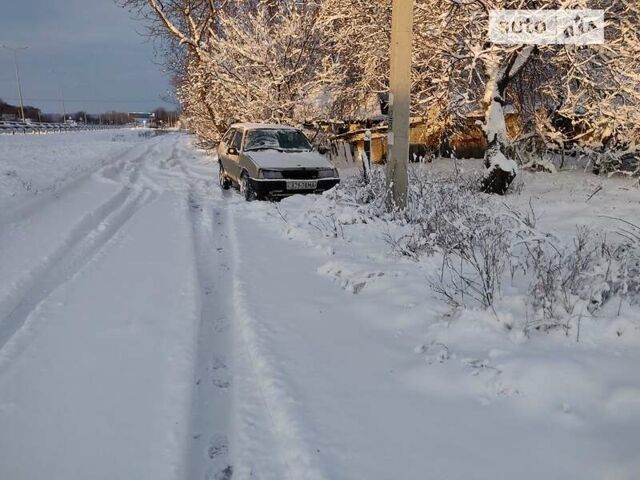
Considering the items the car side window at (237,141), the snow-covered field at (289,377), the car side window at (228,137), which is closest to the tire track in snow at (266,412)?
the snow-covered field at (289,377)

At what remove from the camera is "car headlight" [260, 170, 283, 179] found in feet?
30.7

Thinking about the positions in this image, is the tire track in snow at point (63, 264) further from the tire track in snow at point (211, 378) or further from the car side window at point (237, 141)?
the car side window at point (237, 141)

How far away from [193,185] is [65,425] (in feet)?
34.9

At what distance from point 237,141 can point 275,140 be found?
1.02 meters

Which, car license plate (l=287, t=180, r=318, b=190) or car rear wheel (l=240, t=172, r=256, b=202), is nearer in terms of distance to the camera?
car license plate (l=287, t=180, r=318, b=190)

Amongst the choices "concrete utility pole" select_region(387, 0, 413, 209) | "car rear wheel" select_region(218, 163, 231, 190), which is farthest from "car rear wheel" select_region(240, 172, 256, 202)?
"concrete utility pole" select_region(387, 0, 413, 209)

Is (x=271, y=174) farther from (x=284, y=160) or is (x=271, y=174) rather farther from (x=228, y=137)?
(x=228, y=137)

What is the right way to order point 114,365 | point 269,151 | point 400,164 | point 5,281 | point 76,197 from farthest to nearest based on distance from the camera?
point 269,151, point 76,197, point 400,164, point 5,281, point 114,365

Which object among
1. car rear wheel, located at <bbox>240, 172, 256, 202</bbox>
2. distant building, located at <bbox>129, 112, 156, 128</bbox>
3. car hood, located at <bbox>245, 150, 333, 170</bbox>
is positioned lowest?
car rear wheel, located at <bbox>240, 172, 256, 202</bbox>

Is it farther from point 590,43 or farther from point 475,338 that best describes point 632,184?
point 475,338

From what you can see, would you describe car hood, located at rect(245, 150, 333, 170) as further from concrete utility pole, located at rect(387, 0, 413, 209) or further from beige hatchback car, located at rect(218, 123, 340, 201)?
concrete utility pole, located at rect(387, 0, 413, 209)

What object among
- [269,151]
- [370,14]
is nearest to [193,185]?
[269,151]

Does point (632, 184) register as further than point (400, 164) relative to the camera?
Yes

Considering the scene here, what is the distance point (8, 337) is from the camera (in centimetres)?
354
